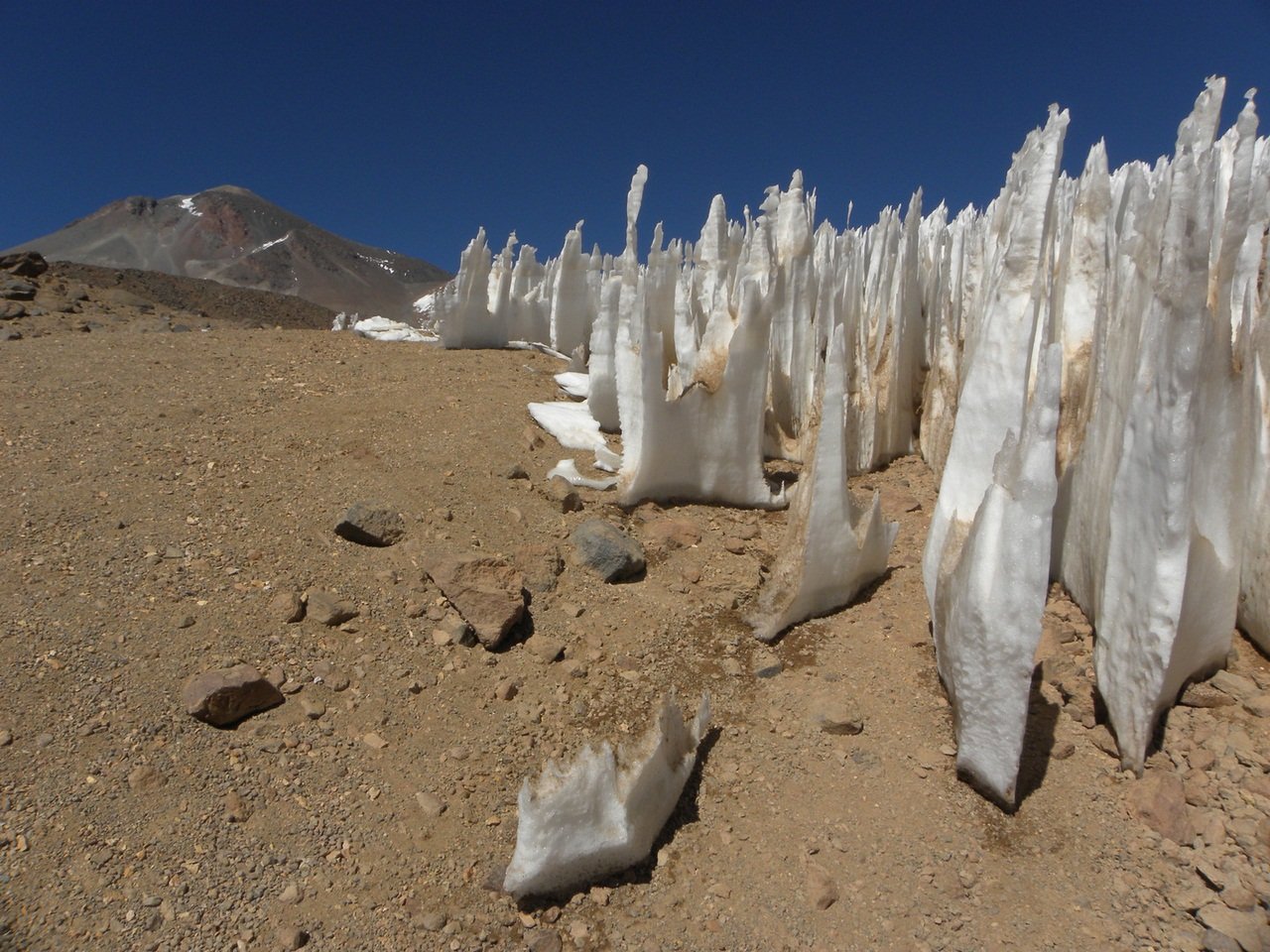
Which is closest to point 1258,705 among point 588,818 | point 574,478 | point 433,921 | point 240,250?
point 588,818

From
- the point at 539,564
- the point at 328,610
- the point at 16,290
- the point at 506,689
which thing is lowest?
the point at 506,689

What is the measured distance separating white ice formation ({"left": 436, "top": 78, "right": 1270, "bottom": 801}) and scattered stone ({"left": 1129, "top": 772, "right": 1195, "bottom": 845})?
2.7 inches

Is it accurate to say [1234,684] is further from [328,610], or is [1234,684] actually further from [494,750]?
[328,610]

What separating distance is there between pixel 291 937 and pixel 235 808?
1.43 ft

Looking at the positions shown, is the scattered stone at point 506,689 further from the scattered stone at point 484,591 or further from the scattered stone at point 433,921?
the scattered stone at point 433,921

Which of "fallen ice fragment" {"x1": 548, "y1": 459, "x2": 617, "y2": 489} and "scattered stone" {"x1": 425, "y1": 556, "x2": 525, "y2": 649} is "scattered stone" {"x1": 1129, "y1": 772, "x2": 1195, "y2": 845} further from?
"fallen ice fragment" {"x1": 548, "y1": 459, "x2": 617, "y2": 489}

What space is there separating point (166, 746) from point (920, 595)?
249 cm

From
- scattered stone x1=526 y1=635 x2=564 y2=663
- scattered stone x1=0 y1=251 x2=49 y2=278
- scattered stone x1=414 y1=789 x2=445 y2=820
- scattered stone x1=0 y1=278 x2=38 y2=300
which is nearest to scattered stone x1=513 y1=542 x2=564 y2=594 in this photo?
scattered stone x1=526 y1=635 x2=564 y2=663

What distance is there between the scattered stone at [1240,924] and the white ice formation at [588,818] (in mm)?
1267

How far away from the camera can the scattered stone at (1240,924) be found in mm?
1813

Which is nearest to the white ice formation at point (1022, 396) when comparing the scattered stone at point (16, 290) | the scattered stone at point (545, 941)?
the scattered stone at point (545, 941)

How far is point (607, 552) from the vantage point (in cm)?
324

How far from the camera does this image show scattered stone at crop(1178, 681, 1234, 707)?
2287mm

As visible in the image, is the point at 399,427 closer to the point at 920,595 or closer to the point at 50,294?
the point at 920,595
